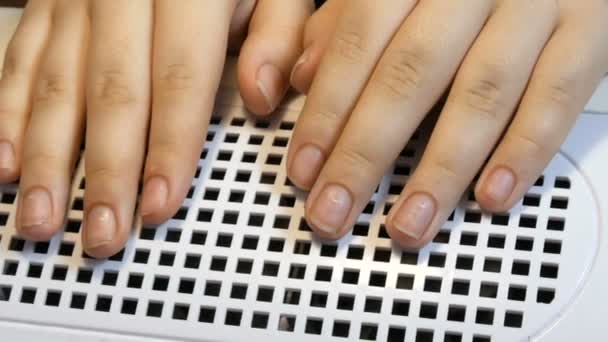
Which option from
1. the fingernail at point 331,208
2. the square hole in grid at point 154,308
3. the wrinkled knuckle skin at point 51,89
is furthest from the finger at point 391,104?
the wrinkled knuckle skin at point 51,89

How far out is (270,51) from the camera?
50 cm

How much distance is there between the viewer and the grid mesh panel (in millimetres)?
379

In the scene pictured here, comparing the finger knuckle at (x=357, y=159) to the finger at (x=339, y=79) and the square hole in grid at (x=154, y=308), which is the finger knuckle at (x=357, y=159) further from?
the square hole in grid at (x=154, y=308)

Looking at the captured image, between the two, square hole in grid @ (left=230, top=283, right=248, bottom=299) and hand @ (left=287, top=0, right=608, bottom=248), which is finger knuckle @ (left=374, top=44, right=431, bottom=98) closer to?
hand @ (left=287, top=0, right=608, bottom=248)

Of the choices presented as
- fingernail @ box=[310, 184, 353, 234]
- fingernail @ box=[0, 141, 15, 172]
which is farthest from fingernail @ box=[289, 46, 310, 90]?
fingernail @ box=[0, 141, 15, 172]

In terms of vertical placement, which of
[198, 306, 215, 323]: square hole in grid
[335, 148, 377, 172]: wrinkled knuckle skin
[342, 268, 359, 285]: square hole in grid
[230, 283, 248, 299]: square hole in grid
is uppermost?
[335, 148, 377, 172]: wrinkled knuckle skin

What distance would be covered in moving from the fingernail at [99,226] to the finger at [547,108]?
0.75 feet

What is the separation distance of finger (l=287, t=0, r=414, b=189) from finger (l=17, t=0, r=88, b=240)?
0.51ft

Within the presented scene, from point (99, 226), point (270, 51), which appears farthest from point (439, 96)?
point (99, 226)

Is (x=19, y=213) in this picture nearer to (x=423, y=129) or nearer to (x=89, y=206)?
(x=89, y=206)

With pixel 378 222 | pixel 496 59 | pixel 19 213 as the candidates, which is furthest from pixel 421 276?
pixel 19 213

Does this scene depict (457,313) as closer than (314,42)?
Yes

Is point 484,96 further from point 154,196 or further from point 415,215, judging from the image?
point 154,196

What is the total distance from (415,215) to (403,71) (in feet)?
0.35
